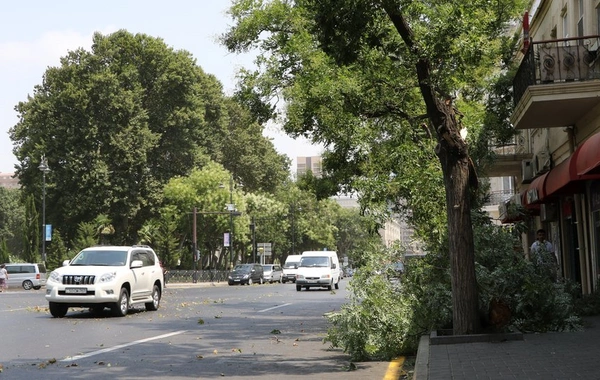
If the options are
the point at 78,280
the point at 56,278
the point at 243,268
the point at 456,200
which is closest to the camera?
the point at 456,200

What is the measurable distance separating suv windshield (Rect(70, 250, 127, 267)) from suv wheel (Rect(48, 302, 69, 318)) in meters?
1.30

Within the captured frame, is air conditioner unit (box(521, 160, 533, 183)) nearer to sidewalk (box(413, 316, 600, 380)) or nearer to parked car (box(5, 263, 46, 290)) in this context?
sidewalk (box(413, 316, 600, 380))

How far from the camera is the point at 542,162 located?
2572 cm

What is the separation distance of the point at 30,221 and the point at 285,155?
103 ft

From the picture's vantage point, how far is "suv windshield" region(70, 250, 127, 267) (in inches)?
879

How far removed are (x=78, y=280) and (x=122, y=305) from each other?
1.33 meters

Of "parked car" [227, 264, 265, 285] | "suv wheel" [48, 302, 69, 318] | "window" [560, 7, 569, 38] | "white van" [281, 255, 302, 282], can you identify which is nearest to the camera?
"suv wheel" [48, 302, 69, 318]

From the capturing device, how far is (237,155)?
80.1 metres

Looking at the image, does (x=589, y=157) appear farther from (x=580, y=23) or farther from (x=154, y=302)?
(x=154, y=302)

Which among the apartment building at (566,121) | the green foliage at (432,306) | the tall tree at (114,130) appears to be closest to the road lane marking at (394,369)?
the green foliage at (432,306)

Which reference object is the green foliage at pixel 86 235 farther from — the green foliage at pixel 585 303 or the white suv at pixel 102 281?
the green foliage at pixel 585 303

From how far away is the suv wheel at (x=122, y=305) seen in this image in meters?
21.5

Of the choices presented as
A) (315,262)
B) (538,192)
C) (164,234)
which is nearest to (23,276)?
(164,234)

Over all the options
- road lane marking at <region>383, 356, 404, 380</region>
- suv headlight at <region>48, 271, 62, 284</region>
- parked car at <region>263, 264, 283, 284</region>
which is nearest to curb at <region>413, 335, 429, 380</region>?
road lane marking at <region>383, 356, 404, 380</region>
